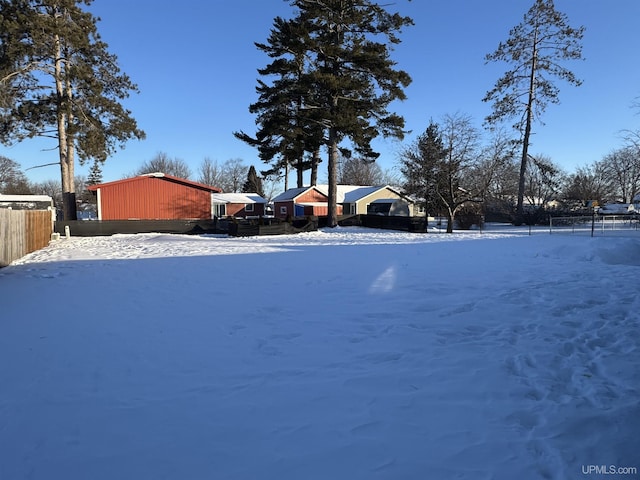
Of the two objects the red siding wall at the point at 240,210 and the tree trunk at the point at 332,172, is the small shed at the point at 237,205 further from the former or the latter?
the tree trunk at the point at 332,172

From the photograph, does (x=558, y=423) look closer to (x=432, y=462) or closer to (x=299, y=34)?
(x=432, y=462)

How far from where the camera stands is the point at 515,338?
4727mm

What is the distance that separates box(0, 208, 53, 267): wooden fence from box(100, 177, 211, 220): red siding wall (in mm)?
9830

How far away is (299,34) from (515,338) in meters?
24.1

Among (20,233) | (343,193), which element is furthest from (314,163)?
(20,233)

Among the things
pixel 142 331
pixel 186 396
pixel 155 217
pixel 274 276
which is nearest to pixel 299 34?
pixel 155 217

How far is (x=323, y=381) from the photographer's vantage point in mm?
3699

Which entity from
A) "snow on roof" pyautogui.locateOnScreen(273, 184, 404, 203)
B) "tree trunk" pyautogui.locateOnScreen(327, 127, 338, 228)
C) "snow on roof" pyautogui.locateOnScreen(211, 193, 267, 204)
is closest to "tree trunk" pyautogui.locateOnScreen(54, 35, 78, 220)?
"tree trunk" pyautogui.locateOnScreen(327, 127, 338, 228)

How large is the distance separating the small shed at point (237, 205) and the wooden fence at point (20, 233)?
25437 mm

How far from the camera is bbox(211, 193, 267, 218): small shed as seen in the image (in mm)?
43156

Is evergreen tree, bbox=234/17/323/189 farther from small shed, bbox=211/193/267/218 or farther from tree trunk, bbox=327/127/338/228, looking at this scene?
small shed, bbox=211/193/267/218
